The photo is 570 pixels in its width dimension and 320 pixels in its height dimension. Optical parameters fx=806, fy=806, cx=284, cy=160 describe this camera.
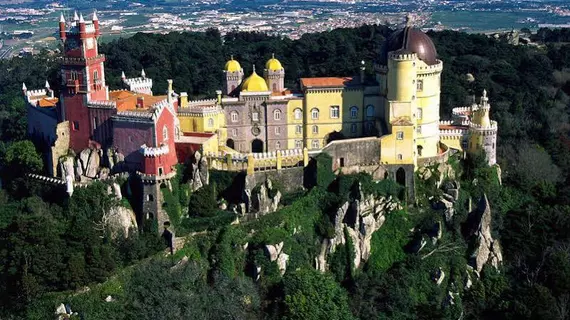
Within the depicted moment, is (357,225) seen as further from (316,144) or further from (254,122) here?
(254,122)

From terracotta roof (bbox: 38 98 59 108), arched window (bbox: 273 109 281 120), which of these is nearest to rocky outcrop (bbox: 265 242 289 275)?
arched window (bbox: 273 109 281 120)

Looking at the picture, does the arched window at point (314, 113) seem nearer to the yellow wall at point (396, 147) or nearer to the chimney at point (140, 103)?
the yellow wall at point (396, 147)

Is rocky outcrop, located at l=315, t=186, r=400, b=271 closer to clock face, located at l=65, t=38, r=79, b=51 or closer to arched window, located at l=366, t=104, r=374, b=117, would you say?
arched window, located at l=366, t=104, r=374, b=117

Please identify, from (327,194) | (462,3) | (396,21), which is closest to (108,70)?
(327,194)

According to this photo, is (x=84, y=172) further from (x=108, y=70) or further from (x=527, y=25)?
(x=527, y=25)

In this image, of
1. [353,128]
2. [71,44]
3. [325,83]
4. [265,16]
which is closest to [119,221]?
[71,44]

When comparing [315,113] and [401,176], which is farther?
[315,113]
